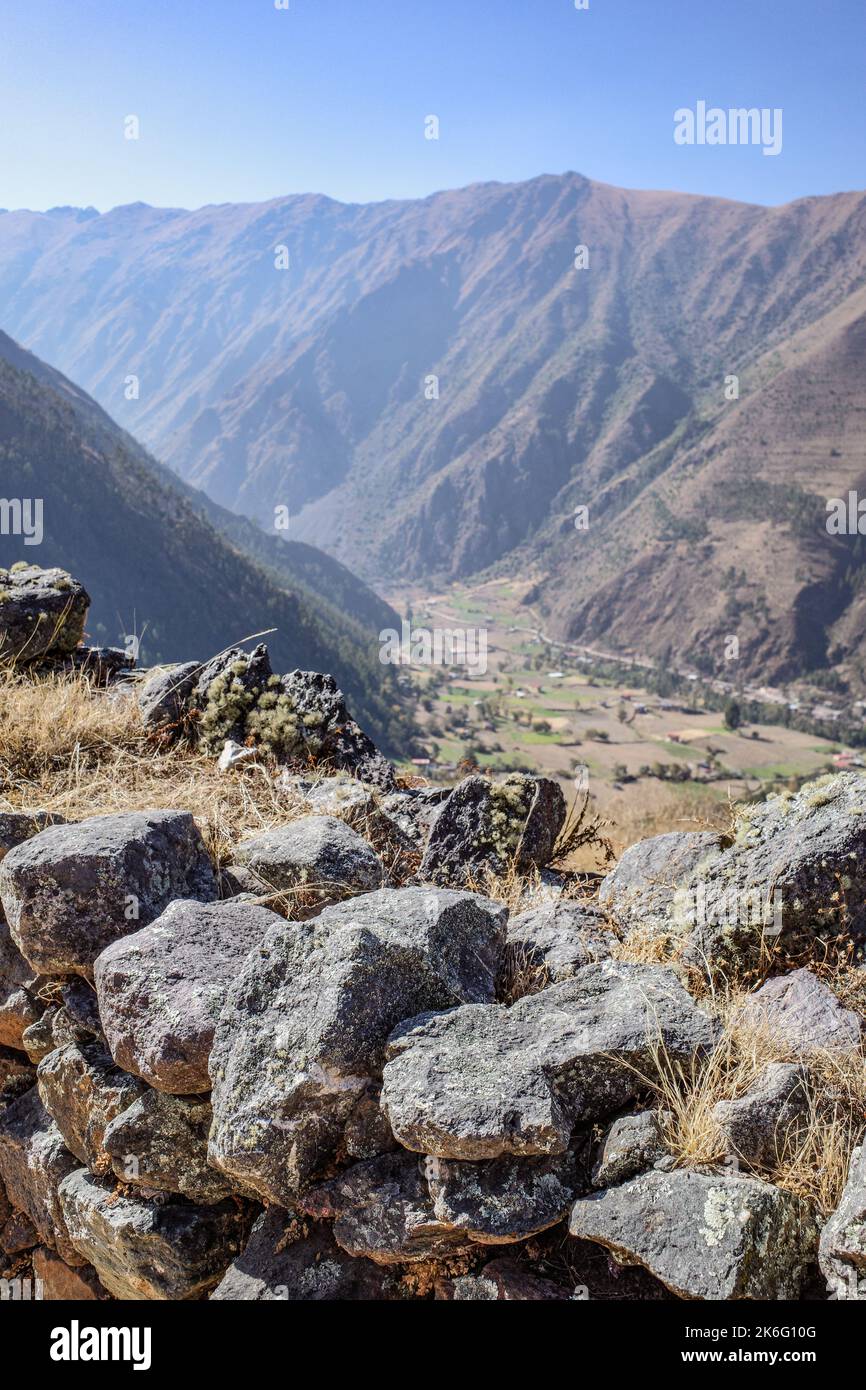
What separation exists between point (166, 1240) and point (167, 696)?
3741 millimetres

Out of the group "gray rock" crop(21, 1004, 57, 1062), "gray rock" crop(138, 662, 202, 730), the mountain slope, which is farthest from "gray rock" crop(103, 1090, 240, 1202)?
the mountain slope

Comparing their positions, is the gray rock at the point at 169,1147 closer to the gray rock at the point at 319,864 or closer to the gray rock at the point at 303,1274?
the gray rock at the point at 303,1274

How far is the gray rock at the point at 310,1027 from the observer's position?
302 centimetres

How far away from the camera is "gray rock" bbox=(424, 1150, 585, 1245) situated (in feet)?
9.11

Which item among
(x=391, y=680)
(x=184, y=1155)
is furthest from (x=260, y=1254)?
(x=391, y=680)

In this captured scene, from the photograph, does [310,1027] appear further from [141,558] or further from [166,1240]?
[141,558]

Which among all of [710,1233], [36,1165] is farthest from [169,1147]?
Answer: [710,1233]

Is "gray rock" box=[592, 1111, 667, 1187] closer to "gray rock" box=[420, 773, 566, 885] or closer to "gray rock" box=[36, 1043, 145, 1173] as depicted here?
"gray rock" box=[36, 1043, 145, 1173]

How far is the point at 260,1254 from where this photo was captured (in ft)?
10.4

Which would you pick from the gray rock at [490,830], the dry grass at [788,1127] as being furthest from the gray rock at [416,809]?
the dry grass at [788,1127]

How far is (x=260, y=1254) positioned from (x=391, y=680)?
339 feet

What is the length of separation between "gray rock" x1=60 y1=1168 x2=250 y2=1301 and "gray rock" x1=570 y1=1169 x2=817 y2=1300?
1464mm

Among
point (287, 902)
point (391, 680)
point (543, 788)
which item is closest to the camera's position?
point (287, 902)
